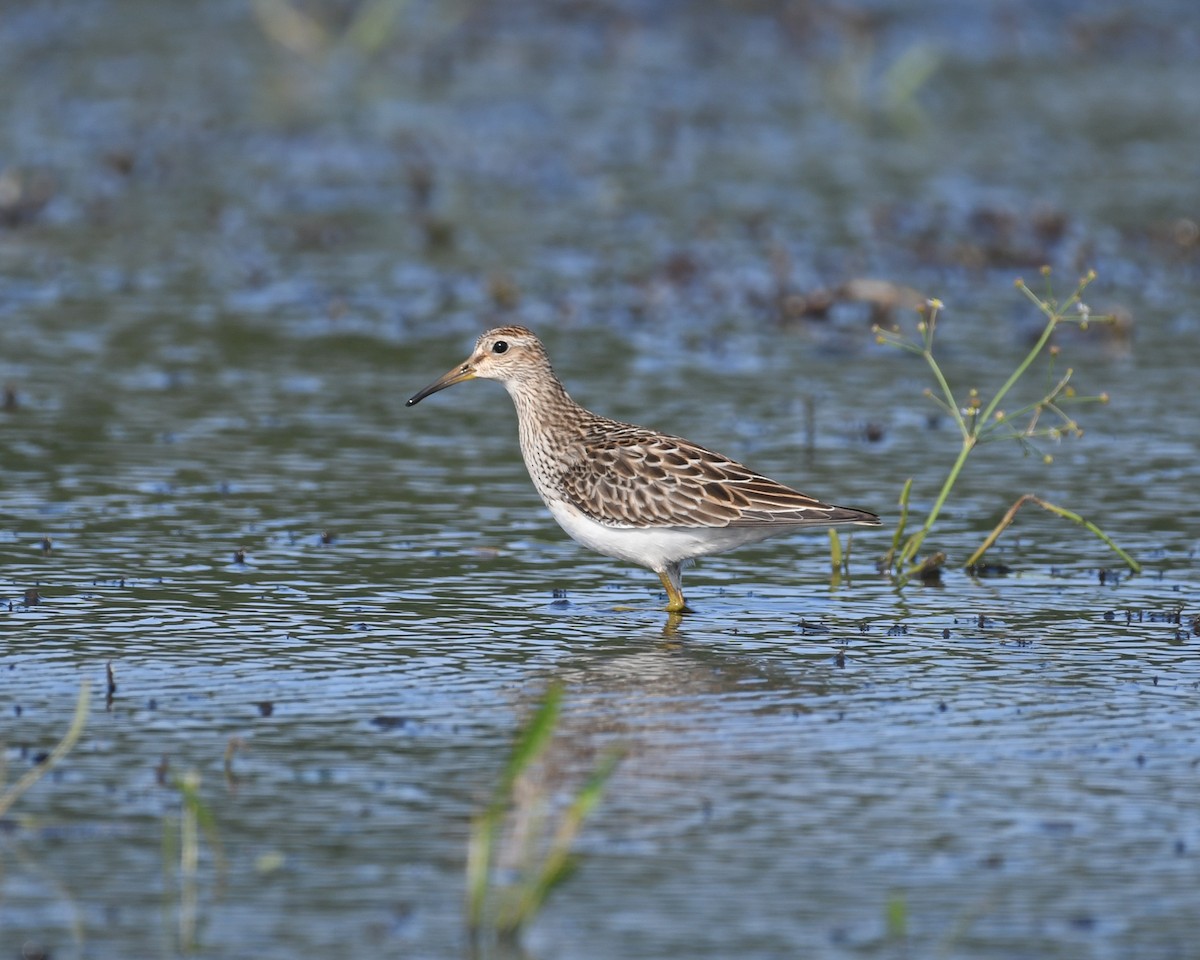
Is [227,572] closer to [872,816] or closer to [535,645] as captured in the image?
[535,645]

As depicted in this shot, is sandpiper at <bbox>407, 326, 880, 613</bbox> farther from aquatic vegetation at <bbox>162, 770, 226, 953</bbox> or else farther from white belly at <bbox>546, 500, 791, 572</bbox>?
aquatic vegetation at <bbox>162, 770, 226, 953</bbox>

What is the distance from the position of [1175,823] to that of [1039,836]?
53cm

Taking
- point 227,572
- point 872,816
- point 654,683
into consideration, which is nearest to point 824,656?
point 654,683

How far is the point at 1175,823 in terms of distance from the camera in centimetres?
740

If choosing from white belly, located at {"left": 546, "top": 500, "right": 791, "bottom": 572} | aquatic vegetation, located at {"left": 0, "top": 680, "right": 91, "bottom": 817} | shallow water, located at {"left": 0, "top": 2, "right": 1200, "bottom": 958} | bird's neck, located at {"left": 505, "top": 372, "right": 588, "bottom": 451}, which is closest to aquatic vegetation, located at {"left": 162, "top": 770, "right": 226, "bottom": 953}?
shallow water, located at {"left": 0, "top": 2, "right": 1200, "bottom": 958}

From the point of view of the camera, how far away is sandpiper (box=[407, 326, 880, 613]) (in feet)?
34.4

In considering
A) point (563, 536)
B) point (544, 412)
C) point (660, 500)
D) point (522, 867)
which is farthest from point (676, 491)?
point (522, 867)

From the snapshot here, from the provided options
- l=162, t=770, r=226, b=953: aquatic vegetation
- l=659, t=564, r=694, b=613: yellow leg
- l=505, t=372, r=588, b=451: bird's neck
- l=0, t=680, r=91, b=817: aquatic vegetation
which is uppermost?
l=505, t=372, r=588, b=451: bird's neck

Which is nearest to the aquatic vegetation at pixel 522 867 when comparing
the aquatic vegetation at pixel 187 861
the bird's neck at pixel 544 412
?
the aquatic vegetation at pixel 187 861

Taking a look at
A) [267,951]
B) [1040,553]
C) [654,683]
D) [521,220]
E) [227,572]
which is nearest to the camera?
[267,951]

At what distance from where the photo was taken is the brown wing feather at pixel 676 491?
10.5 metres

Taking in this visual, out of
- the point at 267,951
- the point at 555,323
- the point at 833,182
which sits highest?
the point at 833,182

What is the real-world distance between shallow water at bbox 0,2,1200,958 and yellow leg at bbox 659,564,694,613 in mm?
150

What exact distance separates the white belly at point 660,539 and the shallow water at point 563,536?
1.01 ft
